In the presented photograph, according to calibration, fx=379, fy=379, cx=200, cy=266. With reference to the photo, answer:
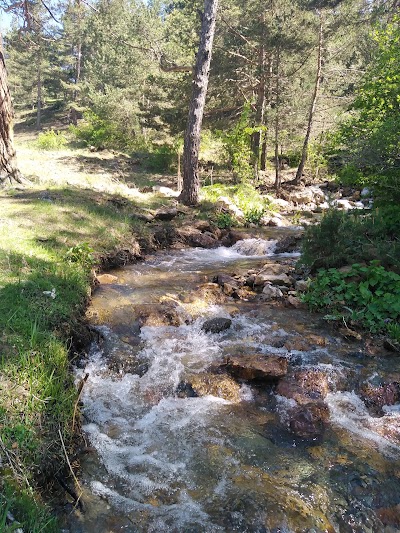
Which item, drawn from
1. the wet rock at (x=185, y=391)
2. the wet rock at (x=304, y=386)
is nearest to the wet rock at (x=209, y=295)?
the wet rock at (x=185, y=391)

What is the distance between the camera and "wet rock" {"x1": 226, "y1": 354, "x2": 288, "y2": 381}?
173 inches

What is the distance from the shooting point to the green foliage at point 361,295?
17.9ft

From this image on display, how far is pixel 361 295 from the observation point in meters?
5.85

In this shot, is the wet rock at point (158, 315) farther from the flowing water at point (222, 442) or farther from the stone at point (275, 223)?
the stone at point (275, 223)

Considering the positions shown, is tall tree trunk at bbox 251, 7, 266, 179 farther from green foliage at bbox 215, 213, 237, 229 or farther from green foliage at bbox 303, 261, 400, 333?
green foliage at bbox 303, 261, 400, 333

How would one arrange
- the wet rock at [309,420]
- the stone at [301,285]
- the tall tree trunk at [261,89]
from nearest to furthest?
the wet rock at [309,420], the stone at [301,285], the tall tree trunk at [261,89]

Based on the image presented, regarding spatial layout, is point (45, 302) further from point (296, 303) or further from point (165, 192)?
point (165, 192)

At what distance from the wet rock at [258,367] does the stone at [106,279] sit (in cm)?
324

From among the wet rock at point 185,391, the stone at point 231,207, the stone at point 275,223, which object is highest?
the stone at point 231,207

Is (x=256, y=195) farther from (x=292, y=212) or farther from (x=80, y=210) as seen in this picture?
(x=80, y=210)

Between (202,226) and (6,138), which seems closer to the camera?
(6,138)

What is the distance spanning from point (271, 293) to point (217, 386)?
271 centimetres

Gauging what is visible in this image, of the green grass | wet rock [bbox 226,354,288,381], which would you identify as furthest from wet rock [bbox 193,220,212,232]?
wet rock [bbox 226,354,288,381]

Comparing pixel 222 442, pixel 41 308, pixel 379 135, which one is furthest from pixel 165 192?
pixel 222 442
